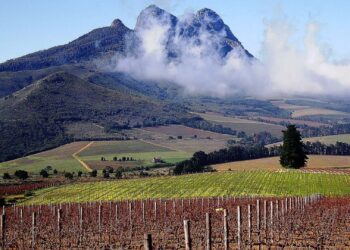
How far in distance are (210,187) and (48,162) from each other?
89931mm

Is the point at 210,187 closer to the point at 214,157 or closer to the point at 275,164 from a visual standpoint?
the point at 275,164

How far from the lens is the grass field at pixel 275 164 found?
127125mm

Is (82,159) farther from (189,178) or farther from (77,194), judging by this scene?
(77,194)

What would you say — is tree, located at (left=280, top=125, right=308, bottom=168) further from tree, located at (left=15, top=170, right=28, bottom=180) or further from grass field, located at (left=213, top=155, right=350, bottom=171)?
tree, located at (left=15, top=170, right=28, bottom=180)


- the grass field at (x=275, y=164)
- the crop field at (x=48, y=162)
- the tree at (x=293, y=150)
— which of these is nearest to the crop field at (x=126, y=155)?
the crop field at (x=48, y=162)

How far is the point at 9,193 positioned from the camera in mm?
98188

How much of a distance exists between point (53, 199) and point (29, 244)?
4644 centimetres

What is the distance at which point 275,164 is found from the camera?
131 m

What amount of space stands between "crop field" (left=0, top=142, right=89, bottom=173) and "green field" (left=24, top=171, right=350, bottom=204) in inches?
2096

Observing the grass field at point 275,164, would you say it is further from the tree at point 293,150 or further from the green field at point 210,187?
the green field at point 210,187

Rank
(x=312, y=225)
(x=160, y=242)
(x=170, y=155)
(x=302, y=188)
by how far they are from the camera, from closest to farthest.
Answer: (x=160, y=242) < (x=312, y=225) < (x=302, y=188) < (x=170, y=155)

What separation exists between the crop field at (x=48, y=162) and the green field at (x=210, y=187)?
53231 mm

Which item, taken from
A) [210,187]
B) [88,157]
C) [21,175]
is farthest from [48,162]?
[210,187]

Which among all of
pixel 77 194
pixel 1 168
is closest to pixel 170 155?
pixel 1 168
